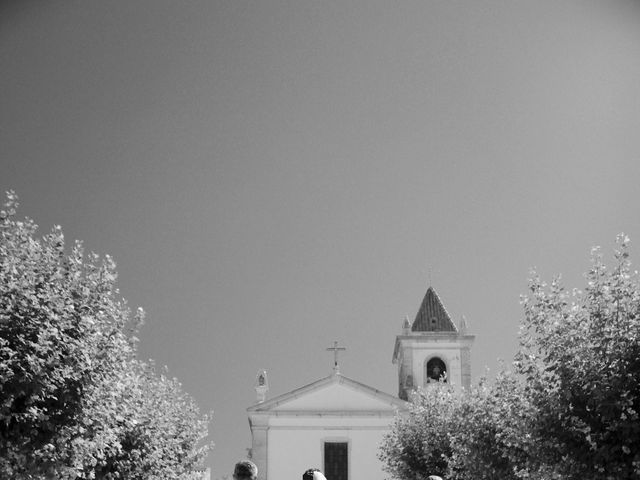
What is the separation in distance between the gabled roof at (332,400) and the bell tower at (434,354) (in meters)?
2.16

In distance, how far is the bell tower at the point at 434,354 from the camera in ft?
182

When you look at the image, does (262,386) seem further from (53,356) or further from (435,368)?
(53,356)

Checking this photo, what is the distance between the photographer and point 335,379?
54.0 meters

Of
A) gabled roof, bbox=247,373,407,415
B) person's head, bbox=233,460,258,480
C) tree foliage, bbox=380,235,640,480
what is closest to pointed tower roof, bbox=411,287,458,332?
gabled roof, bbox=247,373,407,415

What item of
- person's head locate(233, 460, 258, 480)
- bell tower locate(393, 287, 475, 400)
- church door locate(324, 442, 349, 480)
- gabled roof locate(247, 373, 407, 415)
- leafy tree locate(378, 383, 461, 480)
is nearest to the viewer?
person's head locate(233, 460, 258, 480)

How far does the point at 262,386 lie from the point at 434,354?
10.2 meters

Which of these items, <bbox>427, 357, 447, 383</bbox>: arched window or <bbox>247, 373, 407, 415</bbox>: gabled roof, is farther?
<bbox>427, 357, 447, 383</bbox>: arched window

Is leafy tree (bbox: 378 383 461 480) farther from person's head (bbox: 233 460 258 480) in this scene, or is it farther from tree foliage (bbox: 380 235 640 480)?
person's head (bbox: 233 460 258 480)

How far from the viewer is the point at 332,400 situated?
54.0 metres

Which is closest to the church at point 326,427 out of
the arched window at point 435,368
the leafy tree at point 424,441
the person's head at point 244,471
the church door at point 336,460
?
the church door at point 336,460

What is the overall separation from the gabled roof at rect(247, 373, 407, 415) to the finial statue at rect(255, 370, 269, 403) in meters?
1.54

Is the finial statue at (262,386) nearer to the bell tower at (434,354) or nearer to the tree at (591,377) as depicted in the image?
the bell tower at (434,354)

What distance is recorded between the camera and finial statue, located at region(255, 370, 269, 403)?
181 ft

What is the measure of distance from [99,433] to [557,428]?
762 centimetres
